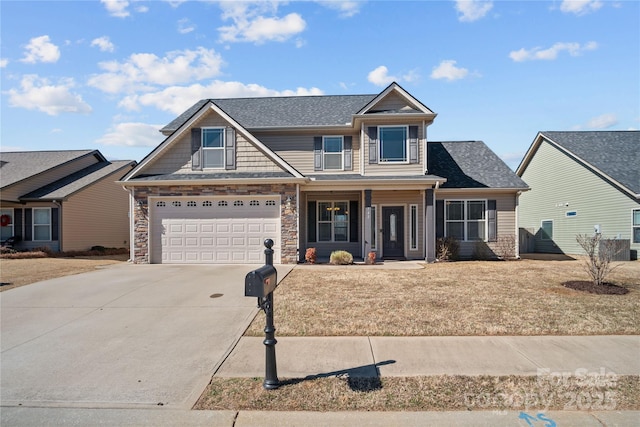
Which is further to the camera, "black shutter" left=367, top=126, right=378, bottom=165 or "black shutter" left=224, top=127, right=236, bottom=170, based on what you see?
"black shutter" left=367, top=126, right=378, bottom=165

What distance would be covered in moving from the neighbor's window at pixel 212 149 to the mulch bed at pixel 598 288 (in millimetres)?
11813

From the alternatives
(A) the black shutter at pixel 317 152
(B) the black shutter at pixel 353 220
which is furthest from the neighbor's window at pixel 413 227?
(A) the black shutter at pixel 317 152

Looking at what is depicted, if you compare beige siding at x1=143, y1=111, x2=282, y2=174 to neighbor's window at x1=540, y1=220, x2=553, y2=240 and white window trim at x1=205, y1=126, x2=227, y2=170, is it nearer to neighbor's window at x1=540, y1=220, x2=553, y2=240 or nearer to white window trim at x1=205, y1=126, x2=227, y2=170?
white window trim at x1=205, y1=126, x2=227, y2=170

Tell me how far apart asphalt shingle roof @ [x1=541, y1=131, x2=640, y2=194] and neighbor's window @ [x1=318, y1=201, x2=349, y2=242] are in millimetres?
12256

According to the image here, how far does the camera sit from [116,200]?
2331 centimetres

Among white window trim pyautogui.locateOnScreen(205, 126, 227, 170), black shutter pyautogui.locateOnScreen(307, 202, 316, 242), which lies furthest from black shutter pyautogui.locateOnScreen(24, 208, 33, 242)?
black shutter pyautogui.locateOnScreen(307, 202, 316, 242)

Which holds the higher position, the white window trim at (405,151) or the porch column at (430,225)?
the white window trim at (405,151)

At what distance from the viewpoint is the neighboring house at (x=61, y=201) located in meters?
19.7

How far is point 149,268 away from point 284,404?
10.5 m

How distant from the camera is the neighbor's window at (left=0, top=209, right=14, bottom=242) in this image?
20.1 m

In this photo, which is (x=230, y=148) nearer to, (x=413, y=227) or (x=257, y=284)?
(x=413, y=227)

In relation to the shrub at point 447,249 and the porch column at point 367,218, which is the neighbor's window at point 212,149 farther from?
the shrub at point 447,249

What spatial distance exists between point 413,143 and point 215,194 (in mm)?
7947

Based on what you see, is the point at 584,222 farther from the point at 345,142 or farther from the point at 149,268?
the point at 149,268
